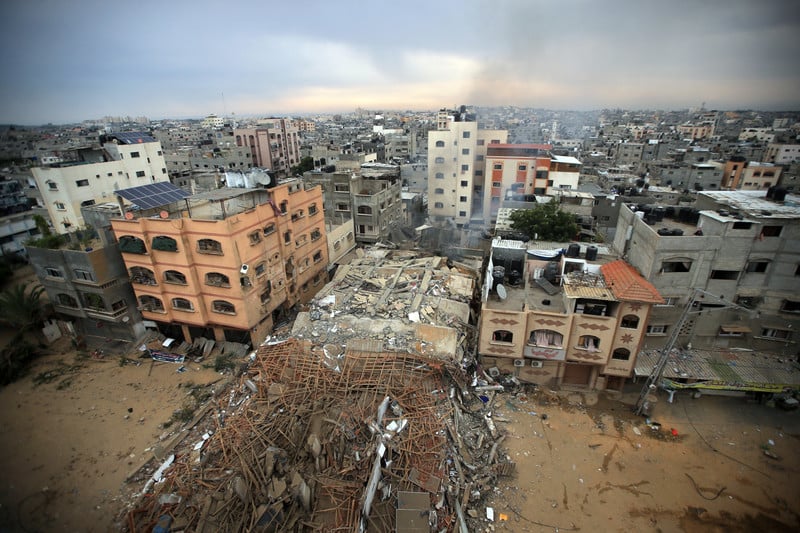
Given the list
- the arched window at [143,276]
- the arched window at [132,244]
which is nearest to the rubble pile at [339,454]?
the arched window at [143,276]

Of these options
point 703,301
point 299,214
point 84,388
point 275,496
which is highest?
point 299,214

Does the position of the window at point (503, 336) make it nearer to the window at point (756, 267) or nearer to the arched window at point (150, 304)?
the window at point (756, 267)

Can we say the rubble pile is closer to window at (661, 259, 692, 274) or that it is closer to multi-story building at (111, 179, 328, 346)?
multi-story building at (111, 179, 328, 346)

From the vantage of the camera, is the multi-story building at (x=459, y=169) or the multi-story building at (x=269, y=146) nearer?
the multi-story building at (x=459, y=169)

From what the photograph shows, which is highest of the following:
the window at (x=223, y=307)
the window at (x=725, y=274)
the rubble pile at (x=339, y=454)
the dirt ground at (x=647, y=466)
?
the window at (x=725, y=274)

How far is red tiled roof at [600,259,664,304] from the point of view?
51.4 feet

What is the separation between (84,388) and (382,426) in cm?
1650

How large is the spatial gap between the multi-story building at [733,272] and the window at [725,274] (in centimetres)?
4

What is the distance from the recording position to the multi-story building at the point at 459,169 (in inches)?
1612

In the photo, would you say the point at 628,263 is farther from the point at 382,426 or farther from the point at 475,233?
the point at 475,233

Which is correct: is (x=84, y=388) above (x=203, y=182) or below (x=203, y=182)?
below

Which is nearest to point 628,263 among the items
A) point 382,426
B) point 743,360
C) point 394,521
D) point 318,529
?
point 743,360

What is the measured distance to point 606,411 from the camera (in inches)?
682

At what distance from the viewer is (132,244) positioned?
19312 millimetres
